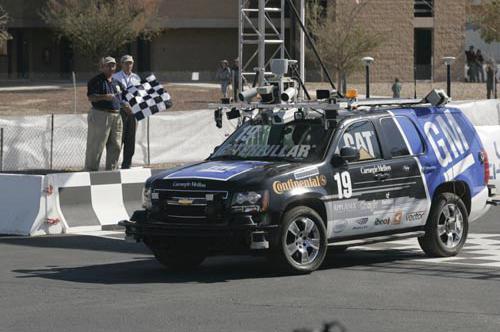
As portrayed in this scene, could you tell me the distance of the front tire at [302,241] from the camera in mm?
11875

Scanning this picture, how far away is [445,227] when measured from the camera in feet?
44.2

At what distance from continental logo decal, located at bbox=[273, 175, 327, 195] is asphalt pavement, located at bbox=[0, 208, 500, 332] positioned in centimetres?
86

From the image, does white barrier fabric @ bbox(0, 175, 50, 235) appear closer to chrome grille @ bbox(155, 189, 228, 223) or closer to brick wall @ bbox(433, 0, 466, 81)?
chrome grille @ bbox(155, 189, 228, 223)

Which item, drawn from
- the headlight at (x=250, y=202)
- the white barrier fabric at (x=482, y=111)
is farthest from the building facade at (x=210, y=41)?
the headlight at (x=250, y=202)

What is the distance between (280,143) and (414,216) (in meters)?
1.66

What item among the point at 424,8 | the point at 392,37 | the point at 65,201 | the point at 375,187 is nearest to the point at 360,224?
the point at 375,187

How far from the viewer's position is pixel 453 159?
1369 centimetres

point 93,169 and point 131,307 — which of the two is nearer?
point 131,307

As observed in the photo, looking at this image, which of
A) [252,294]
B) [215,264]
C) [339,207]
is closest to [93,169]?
[215,264]

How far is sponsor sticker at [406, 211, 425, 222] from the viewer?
1313 cm

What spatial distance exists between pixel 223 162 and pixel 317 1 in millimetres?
43204

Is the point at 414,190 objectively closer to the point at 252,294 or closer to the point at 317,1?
the point at 252,294

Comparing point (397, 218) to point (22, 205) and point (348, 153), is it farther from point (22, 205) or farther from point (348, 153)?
point (22, 205)

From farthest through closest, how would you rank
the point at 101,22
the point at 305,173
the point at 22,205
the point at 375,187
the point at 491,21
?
the point at 491,21 < the point at 101,22 < the point at 22,205 < the point at 375,187 < the point at 305,173
